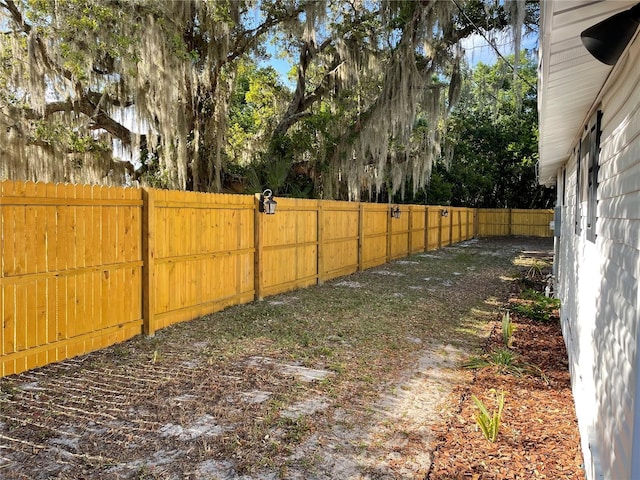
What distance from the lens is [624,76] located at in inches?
77.1

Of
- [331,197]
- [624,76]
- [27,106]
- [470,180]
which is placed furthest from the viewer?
[470,180]

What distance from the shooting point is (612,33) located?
1.56m

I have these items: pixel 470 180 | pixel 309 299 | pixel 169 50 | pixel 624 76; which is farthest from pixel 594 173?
pixel 470 180

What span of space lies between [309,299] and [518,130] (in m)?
20.9

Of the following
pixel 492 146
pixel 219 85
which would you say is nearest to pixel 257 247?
pixel 219 85

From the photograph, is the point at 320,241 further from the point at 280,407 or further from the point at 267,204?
the point at 280,407

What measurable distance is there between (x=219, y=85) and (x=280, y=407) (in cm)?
840

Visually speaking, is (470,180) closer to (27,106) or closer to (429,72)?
(429,72)

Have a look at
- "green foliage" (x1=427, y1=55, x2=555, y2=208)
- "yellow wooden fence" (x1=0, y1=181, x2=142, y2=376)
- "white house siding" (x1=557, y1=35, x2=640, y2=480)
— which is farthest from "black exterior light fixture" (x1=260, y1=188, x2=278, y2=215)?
"green foliage" (x1=427, y1=55, x2=555, y2=208)

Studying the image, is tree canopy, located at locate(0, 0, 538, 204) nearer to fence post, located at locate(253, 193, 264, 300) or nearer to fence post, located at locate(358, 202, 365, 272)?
fence post, located at locate(358, 202, 365, 272)

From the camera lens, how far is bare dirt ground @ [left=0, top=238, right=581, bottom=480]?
2469 millimetres

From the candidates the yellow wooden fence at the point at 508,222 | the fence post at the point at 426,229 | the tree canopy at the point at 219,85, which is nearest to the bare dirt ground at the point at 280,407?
the tree canopy at the point at 219,85

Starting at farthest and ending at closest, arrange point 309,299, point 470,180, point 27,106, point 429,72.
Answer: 1. point 470,180
2. point 429,72
3. point 27,106
4. point 309,299

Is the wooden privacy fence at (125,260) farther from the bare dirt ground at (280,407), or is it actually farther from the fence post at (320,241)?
the bare dirt ground at (280,407)
